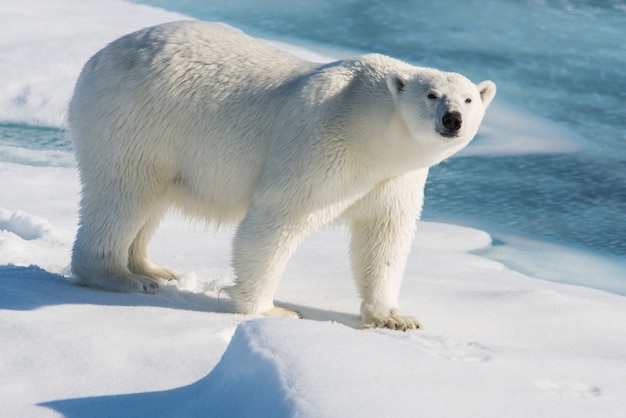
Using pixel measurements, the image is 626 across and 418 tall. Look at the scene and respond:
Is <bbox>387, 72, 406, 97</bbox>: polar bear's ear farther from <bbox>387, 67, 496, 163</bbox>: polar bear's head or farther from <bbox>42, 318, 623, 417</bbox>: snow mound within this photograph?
<bbox>42, 318, 623, 417</bbox>: snow mound

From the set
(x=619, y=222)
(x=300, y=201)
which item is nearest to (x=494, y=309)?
(x=300, y=201)

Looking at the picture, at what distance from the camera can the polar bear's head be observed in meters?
3.85

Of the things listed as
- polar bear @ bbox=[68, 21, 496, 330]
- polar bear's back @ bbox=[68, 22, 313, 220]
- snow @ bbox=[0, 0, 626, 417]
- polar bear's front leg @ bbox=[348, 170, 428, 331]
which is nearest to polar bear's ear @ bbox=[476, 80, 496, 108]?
polar bear @ bbox=[68, 21, 496, 330]

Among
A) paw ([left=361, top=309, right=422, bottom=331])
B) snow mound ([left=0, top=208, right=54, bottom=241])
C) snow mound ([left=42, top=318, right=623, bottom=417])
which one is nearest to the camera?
snow mound ([left=42, top=318, right=623, bottom=417])

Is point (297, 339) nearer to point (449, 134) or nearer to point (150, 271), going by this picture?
point (449, 134)

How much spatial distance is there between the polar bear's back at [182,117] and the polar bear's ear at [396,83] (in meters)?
0.61

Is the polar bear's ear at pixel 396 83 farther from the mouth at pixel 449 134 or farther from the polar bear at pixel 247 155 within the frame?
the mouth at pixel 449 134

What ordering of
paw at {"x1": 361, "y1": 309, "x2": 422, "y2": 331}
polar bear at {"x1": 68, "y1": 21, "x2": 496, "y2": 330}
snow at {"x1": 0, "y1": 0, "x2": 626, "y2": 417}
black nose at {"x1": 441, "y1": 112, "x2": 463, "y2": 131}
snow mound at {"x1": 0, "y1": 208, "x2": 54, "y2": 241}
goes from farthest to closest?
snow mound at {"x1": 0, "y1": 208, "x2": 54, "y2": 241} < paw at {"x1": 361, "y1": 309, "x2": 422, "y2": 331} < polar bear at {"x1": 68, "y1": 21, "x2": 496, "y2": 330} < black nose at {"x1": 441, "y1": 112, "x2": 463, "y2": 131} < snow at {"x1": 0, "y1": 0, "x2": 626, "y2": 417}

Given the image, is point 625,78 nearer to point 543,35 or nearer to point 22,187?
point 543,35

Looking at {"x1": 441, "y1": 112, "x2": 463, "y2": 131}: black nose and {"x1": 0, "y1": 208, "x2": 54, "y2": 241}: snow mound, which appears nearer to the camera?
{"x1": 441, "y1": 112, "x2": 463, "y2": 131}: black nose

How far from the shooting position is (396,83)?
4086mm

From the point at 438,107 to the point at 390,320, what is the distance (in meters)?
1.06

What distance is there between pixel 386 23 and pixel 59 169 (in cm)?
763

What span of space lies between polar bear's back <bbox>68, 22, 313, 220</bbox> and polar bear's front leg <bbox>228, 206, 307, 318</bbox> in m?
0.28
